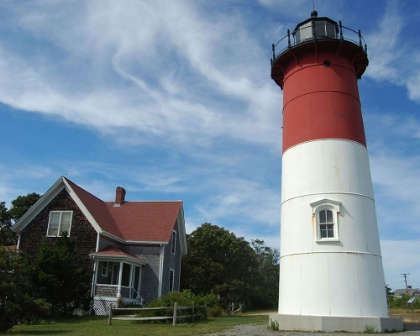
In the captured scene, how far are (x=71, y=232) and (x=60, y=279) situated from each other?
3.84 meters

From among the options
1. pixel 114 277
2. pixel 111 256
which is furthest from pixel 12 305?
pixel 114 277

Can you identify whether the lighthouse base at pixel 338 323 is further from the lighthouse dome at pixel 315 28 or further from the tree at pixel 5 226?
the tree at pixel 5 226

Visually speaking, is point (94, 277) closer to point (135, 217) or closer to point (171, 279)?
point (135, 217)

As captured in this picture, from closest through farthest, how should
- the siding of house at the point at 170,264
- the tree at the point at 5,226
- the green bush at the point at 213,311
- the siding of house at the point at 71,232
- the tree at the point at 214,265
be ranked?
the siding of house at the point at 71,232
the green bush at the point at 213,311
the siding of house at the point at 170,264
the tree at the point at 214,265
the tree at the point at 5,226

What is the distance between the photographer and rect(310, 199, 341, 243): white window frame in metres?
13.2

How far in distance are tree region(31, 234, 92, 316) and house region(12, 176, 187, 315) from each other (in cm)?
160

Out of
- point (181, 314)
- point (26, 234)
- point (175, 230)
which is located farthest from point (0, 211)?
point (181, 314)

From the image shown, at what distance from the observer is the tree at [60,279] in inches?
718

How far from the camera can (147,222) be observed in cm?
2522

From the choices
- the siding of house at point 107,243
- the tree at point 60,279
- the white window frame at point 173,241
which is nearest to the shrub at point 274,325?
the tree at point 60,279

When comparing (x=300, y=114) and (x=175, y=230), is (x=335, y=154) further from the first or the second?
(x=175, y=230)

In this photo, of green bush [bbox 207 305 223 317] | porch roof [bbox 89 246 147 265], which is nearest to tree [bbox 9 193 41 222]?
porch roof [bbox 89 246 147 265]

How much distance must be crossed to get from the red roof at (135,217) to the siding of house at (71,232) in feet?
2.00

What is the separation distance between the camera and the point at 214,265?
35.8 meters
